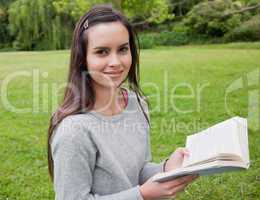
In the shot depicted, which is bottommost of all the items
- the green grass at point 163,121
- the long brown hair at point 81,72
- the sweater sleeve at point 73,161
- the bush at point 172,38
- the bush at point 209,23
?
the green grass at point 163,121

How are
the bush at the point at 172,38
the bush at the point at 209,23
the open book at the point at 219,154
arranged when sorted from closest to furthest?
the open book at the point at 219,154, the bush at the point at 209,23, the bush at the point at 172,38

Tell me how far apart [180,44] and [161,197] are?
61.5 ft

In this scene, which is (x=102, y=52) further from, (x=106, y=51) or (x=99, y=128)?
(x=99, y=128)

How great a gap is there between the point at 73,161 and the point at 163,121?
334 centimetres

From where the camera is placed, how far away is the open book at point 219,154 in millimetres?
1001

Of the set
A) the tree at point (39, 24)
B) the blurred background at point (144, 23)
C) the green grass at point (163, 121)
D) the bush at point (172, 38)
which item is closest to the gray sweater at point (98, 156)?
the green grass at point (163, 121)

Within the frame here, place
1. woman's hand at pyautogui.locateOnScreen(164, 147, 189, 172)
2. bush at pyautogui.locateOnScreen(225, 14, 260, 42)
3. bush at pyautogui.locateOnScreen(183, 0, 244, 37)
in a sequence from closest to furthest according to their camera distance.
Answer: woman's hand at pyautogui.locateOnScreen(164, 147, 189, 172), bush at pyautogui.locateOnScreen(225, 14, 260, 42), bush at pyautogui.locateOnScreen(183, 0, 244, 37)

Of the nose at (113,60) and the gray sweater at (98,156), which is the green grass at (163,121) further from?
the nose at (113,60)

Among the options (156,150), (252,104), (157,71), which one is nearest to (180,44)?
(157,71)

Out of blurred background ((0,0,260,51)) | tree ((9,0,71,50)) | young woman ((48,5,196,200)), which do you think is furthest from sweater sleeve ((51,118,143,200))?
tree ((9,0,71,50))

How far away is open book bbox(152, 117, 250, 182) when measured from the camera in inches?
39.4

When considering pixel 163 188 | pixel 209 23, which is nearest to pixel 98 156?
pixel 163 188

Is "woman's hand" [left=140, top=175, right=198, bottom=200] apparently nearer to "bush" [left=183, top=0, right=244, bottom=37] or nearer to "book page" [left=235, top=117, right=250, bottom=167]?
"book page" [left=235, top=117, right=250, bottom=167]

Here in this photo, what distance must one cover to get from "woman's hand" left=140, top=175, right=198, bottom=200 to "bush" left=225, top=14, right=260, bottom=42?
17.4 metres
